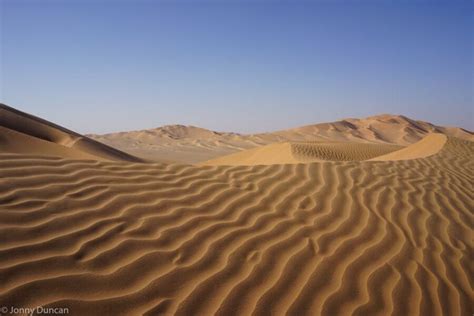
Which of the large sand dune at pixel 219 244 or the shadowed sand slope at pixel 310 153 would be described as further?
the shadowed sand slope at pixel 310 153

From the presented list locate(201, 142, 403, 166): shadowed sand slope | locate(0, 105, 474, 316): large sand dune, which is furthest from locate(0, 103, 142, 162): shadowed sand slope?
locate(0, 105, 474, 316): large sand dune

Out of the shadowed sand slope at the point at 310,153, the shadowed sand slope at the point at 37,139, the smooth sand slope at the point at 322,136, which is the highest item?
the shadowed sand slope at the point at 37,139

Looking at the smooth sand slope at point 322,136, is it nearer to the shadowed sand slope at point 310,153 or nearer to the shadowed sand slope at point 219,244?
the shadowed sand slope at point 310,153

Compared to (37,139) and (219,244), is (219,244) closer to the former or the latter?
(219,244)

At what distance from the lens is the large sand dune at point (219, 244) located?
97.4 inches

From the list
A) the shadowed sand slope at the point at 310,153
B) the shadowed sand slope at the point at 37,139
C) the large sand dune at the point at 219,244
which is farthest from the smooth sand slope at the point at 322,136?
the large sand dune at the point at 219,244

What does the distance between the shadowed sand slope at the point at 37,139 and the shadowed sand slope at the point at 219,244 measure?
5.61 meters

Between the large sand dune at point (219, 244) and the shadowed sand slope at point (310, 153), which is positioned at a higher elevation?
the large sand dune at point (219, 244)

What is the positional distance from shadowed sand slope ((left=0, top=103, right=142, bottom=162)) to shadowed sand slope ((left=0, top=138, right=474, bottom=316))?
18.4ft

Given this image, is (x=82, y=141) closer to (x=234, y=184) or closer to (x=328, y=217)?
(x=234, y=184)

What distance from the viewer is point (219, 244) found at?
316 cm

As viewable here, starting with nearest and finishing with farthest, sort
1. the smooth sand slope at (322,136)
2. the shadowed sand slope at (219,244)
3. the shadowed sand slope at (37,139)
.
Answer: the shadowed sand slope at (219,244)
the shadowed sand slope at (37,139)
the smooth sand slope at (322,136)

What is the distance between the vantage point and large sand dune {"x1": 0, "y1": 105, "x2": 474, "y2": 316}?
2475 millimetres

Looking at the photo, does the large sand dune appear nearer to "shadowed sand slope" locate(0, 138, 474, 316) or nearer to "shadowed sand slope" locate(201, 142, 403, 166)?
"shadowed sand slope" locate(0, 138, 474, 316)
